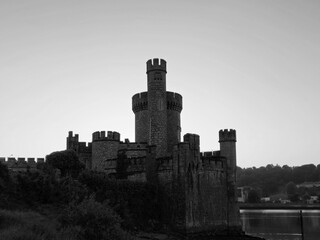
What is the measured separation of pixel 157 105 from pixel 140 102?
3179 millimetres

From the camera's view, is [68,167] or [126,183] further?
[68,167]

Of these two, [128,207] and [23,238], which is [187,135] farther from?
[23,238]

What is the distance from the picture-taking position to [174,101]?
4331 centimetres

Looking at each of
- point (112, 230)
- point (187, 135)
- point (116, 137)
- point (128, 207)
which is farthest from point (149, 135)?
point (112, 230)

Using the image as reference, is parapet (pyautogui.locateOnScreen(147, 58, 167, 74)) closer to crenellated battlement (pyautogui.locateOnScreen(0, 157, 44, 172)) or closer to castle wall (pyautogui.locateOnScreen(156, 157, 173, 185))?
castle wall (pyautogui.locateOnScreen(156, 157, 173, 185))

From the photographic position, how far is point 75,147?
42469 millimetres

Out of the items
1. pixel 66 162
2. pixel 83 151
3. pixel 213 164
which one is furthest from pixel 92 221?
pixel 83 151

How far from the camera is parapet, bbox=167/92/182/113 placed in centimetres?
4294

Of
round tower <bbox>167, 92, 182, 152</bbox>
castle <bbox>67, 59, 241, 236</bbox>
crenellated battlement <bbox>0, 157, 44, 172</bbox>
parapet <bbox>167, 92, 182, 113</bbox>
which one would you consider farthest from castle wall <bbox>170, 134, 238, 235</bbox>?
crenellated battlement <bbox>0, 157, 44, 172</bbox>

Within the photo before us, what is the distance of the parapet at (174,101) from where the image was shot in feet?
141

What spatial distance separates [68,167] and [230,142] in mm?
16403

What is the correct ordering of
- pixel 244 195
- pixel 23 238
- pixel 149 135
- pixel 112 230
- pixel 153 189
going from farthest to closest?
1. pixel 244 195
2. pixel 149 135
3. pixel 153 189
4. pixel 112 230
5. pixel 23 238

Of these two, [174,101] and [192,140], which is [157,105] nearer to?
[174,101]

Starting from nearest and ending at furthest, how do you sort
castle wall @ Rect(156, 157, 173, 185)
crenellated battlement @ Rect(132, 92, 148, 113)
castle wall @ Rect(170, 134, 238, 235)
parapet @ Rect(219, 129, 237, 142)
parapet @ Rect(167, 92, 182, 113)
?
castle wall @ Rect(170, 134, 238, 235) → castle wall @ Rect(156, 157, 173, 185) → parapet @ Rect(219, 129, 237, 142) → crenellated battlement @ Rect(132, 92, 148, 113) → parapet @ Rect(167, 92, 182, 113)
